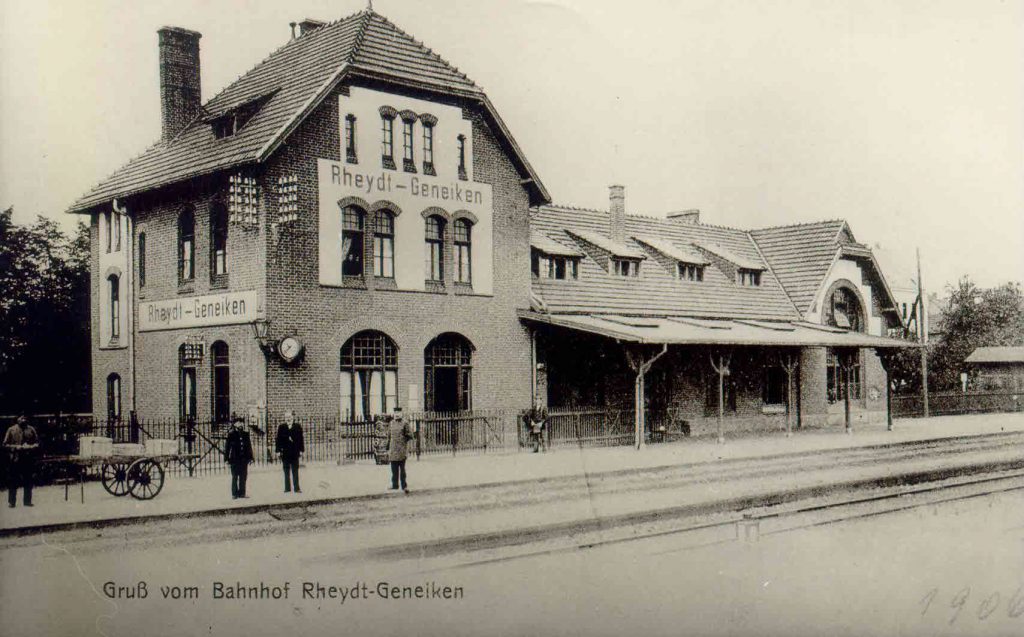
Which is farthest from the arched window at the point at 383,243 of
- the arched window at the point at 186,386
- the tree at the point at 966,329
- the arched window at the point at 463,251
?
the tree at the point at 966,329

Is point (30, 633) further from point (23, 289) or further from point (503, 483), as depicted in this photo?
point (23, 289)

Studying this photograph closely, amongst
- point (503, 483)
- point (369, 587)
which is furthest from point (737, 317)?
point (369, 587)

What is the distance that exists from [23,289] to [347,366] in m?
6.60

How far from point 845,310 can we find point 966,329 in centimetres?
543

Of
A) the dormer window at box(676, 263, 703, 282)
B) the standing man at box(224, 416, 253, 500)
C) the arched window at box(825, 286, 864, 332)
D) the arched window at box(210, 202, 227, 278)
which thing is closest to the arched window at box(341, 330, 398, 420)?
the arched window at box(210, 202, 227, 278)

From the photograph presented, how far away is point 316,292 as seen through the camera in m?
20.5

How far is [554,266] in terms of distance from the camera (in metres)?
26.9

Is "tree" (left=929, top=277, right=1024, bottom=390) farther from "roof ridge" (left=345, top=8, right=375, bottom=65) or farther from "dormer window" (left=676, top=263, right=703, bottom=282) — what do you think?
"roof ridge" (left=345, top=8, right=375, bottom=65)

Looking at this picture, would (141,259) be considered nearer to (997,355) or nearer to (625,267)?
(625,267)

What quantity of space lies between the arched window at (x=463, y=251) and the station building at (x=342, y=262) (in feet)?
0.18

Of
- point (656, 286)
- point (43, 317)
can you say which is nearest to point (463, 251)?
point (656, 286)

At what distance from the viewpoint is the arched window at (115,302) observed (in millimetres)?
23097

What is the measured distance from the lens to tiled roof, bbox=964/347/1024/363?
119 feet

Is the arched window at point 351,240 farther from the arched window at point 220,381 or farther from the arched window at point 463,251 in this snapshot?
the arched window at point 220,381
